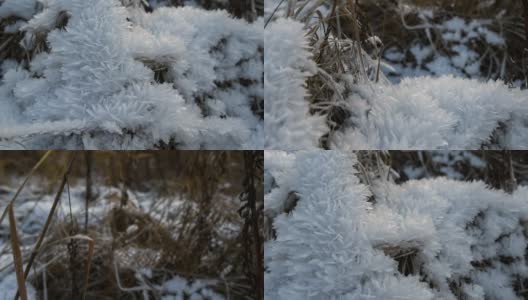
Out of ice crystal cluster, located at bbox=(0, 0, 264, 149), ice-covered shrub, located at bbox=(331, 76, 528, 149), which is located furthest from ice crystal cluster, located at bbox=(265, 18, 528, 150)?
ice crystal cluster, located at bbox=(0, 0, 264, 149)

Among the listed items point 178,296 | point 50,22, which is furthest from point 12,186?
point 50,22

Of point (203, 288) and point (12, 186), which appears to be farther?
point (12, 186)

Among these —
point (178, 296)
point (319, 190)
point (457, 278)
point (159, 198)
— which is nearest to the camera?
point (319, 190)

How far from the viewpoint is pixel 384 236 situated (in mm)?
763

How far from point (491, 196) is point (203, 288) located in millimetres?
734

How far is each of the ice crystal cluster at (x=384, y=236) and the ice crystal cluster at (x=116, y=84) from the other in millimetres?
199

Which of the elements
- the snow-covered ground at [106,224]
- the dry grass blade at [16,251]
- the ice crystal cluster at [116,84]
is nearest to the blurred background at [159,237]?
the snow-covered ground at [106,224]

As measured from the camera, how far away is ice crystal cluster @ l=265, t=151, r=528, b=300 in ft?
2.42

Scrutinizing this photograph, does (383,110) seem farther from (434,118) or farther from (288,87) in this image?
(288,87)

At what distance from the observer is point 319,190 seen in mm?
789

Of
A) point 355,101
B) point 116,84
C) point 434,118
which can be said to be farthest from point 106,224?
point 434,118

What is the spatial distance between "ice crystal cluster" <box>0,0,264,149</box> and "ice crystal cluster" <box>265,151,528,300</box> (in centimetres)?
20

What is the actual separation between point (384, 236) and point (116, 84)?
0.52 metres

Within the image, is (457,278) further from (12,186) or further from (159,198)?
(12,186)
